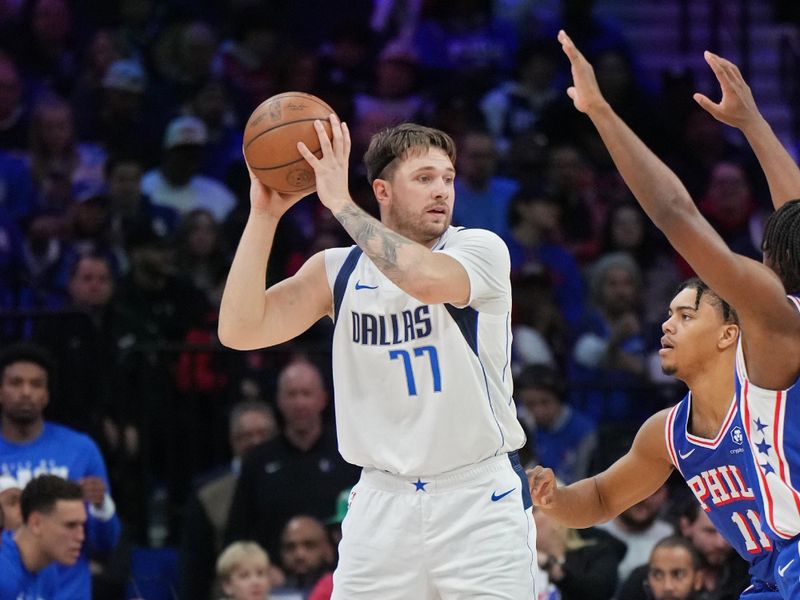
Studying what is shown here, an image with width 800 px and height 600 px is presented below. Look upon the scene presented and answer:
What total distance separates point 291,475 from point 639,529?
87.9 inches

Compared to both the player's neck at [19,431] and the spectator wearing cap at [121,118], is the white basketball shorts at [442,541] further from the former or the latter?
the spectator wearing cap at [121,118]

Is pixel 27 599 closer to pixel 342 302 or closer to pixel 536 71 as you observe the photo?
pixel 342 302

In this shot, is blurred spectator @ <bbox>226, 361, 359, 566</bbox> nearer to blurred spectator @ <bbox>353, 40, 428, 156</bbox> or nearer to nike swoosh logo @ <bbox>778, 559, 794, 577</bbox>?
blurred spectator @ <bbox>353, 40, 428, 156</bbox>

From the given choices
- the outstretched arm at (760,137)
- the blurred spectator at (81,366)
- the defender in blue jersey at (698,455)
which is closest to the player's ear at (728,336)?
the defender in blue jersey at (698,455)

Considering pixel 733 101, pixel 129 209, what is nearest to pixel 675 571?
pixel 733 101

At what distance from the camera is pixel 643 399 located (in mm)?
10539

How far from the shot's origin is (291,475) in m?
9.34

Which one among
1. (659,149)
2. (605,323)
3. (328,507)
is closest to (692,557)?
(328,507)

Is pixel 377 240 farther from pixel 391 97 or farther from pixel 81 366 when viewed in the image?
pixel 391 97

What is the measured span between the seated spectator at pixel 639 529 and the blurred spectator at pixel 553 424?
62 centimetres

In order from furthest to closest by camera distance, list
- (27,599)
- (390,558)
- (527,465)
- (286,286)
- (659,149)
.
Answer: (659,149), (527,465), (27,599), (286,286), (390,558)

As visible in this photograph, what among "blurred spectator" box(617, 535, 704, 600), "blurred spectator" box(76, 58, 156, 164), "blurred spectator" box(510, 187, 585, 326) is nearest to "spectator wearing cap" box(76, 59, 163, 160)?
"blurred spectator" box(76, 58, 156, 164)

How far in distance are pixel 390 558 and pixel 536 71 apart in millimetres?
8961

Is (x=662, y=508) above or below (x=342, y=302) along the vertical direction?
below
